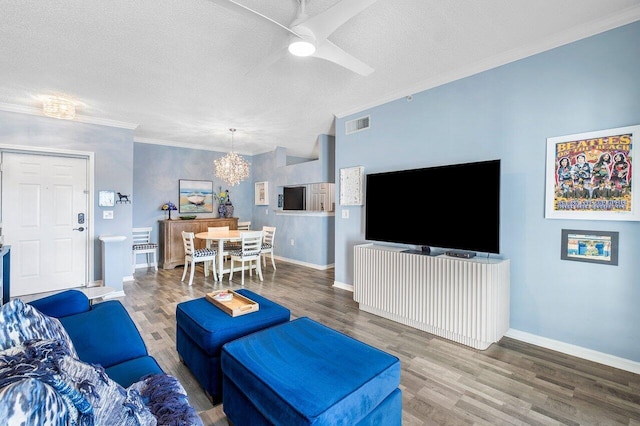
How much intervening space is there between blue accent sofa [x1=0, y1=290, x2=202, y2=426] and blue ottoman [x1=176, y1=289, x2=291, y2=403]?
1.24 ft

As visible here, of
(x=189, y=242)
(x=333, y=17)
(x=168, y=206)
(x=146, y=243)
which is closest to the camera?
(x=333, y=17)

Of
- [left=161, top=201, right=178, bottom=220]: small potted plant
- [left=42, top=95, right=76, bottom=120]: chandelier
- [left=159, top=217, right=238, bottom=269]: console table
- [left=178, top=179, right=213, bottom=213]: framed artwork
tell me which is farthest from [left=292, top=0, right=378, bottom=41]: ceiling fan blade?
[left=178, top=179, right=213, bottom=213]: framed artwork

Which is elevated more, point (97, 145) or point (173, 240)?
point (97, 145)

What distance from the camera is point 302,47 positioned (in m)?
2.09

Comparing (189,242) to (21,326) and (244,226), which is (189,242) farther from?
(21,326)

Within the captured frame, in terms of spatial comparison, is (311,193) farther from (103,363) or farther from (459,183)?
(103,363)

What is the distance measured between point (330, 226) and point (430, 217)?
3.14 m

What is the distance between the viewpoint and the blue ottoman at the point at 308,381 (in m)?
1.31

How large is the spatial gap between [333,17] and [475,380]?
9.16 ft

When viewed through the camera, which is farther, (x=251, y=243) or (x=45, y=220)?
(x=251, y=243)

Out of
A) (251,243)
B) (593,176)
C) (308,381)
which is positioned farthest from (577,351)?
(251,243)

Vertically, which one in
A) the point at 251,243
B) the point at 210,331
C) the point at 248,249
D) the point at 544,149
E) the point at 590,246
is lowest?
the point at 210,331

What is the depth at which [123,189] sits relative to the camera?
495cm

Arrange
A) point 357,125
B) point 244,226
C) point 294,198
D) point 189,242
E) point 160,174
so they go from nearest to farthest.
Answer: point 357,125 → point 189,242 → point 160,174 → point 294,198 → point 244,226
